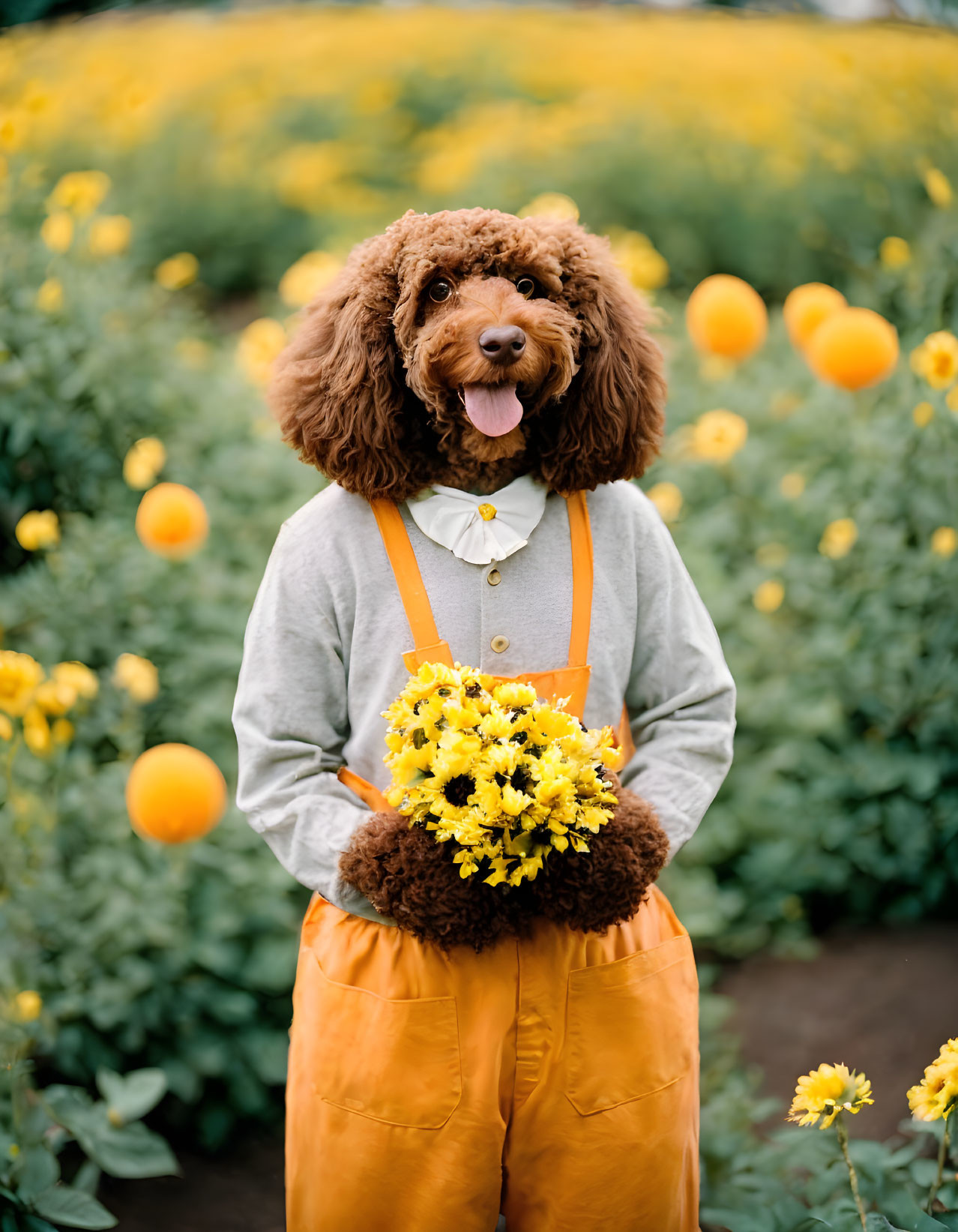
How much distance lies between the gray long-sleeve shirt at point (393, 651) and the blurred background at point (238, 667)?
50cm

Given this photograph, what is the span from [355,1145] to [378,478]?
85 cm

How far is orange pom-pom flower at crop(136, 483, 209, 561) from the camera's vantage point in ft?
7.48

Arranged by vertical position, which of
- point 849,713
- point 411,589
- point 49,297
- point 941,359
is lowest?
point 849,713

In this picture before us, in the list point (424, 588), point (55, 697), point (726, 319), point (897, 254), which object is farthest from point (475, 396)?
point (897, 254)

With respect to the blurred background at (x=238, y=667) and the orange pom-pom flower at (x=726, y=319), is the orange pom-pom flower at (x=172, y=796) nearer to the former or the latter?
the blurred background at (x=238, y=667)

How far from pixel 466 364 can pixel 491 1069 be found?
0.85 meters

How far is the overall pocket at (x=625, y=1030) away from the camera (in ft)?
4.35

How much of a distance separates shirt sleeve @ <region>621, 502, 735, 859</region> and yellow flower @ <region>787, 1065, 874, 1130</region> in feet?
1.26

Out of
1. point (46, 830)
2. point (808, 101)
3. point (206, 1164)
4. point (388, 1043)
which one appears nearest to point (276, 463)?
point (46, 830)

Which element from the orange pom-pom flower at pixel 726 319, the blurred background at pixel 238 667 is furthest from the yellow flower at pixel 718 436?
the orange pom-pom flower at pixel 726 319

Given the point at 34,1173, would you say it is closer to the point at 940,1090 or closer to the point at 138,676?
the point at 138,676

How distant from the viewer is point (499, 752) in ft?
3.77

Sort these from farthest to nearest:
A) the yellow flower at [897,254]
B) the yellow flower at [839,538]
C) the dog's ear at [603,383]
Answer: the yellow flower at [897,254], the yellow flower at [839,538], the dog's ear at [603,383]

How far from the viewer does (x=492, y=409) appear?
119 centimetres
